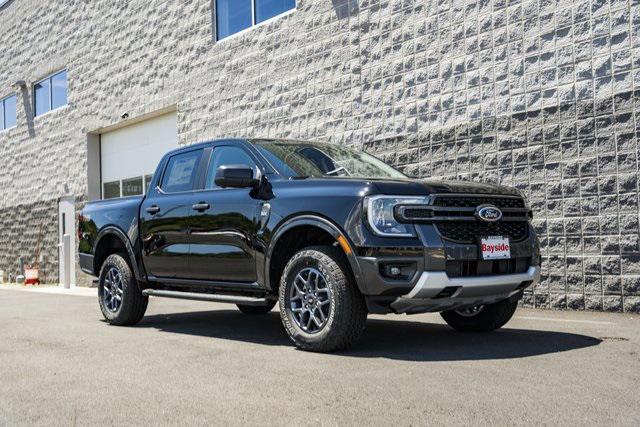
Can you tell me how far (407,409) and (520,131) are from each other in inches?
250

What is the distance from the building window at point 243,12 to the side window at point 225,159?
697cm

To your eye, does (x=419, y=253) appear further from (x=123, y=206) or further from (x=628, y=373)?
(x=123, y=206)

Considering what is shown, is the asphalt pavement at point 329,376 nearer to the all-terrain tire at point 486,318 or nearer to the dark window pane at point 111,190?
the all-terrain tire at point 486,318

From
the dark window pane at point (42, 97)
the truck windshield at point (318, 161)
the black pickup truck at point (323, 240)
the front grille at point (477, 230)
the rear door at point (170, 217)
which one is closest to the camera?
the black pickup truck at point (323, 240)

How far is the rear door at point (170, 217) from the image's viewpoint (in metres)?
7.32

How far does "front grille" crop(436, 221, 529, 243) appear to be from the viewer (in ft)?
18.5

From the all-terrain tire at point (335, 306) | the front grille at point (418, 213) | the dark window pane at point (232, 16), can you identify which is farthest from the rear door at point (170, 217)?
the dark window pane at point (232, 16)

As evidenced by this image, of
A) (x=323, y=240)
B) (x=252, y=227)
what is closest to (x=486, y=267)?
(x=323, y=240)

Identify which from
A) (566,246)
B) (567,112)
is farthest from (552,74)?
(566,246)

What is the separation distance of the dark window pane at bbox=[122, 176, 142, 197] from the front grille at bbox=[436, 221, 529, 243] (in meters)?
13.3

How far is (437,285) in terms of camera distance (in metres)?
5.39

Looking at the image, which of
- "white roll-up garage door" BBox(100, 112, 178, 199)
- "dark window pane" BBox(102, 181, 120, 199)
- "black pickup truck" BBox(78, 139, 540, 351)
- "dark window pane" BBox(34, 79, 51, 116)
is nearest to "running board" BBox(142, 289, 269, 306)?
"black pickup truck" BBox(78, 139, 540, 351)

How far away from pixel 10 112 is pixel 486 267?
22.2 m

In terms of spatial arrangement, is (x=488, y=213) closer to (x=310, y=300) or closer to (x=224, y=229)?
(x=310, y=300)
